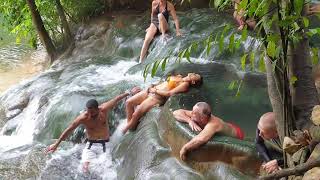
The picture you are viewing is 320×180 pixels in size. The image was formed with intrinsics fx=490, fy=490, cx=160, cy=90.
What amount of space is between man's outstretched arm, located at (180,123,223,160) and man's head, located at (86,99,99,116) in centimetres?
187

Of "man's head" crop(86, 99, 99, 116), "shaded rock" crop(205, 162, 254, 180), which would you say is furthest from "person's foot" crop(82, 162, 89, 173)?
"shaded rock" crop(205, 162, 254, 180)

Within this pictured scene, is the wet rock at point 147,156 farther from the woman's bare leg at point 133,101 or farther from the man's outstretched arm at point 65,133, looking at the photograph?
the man's outstretched arm at point 65,133

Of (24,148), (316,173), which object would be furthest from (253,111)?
(316,173)

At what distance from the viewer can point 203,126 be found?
513 centimetres

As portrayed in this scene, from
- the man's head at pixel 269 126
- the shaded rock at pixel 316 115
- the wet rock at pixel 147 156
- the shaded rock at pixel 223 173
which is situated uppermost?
the shaded rock at pixel 316 115

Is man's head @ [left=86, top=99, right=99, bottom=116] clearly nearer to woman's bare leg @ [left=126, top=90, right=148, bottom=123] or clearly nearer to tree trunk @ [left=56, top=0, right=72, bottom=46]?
woman's bare leg @ [left=126, top=90, right=148, bottom=123]

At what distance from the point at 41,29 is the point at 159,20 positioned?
3.14 m

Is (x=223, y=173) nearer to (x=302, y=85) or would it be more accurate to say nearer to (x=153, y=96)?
(x=302, y=85)

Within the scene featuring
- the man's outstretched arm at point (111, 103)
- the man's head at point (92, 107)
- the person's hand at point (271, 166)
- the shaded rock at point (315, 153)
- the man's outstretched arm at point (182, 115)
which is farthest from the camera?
the man's outstretched arm at point (111, 103)

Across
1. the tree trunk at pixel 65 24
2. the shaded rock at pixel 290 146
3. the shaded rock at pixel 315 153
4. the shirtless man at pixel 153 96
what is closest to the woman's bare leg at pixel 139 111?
the shirtless man at pixel 153 96

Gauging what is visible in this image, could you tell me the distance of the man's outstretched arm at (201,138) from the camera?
188 inches

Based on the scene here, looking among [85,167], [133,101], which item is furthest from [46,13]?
[85,167]

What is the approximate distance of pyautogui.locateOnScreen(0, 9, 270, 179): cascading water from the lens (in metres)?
5.89

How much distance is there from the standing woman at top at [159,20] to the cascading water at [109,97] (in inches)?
6.7
